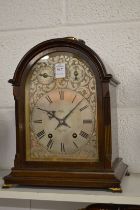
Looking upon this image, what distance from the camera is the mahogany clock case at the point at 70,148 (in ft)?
2.88

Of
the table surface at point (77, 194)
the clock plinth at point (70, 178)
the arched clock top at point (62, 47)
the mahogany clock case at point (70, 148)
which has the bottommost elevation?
the table surface at point (77, 194)

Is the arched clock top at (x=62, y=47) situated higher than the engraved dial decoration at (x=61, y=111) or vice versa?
the arched clock top at (x=62, y=47)

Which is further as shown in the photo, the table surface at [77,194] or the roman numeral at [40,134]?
the roman numeral at [40,134]

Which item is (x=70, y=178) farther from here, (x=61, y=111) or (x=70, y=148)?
(x=61, y=111)

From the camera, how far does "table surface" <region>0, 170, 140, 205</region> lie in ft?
2.71

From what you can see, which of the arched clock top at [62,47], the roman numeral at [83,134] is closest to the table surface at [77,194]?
the roman numeral at [83,134]

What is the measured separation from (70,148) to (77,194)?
13 cm

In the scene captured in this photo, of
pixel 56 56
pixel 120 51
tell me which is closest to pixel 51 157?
pixel 56 56

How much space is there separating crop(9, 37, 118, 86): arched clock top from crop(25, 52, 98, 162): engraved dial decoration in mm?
18

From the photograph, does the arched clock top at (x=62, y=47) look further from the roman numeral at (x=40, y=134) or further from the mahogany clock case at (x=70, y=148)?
the roman numeral at (x=40, y=134)

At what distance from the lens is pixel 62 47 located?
3.02 feet

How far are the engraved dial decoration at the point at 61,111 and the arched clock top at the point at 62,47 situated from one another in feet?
0.06

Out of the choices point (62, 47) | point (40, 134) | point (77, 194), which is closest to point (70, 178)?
point (77, 194)

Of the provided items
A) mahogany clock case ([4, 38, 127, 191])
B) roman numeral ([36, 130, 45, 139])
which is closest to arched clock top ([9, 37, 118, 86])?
mahogany clock case ([4, 38, 127, 191])
